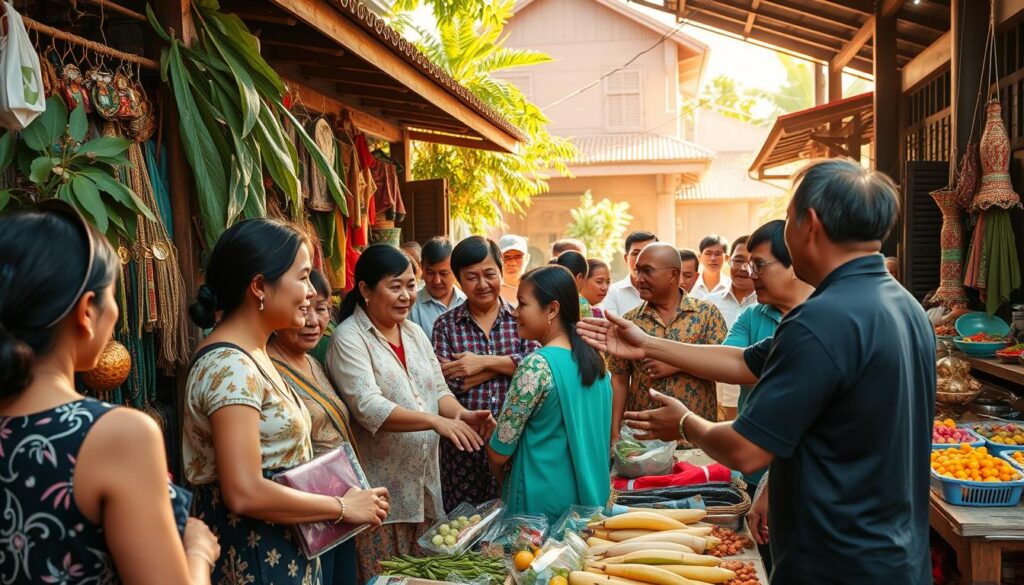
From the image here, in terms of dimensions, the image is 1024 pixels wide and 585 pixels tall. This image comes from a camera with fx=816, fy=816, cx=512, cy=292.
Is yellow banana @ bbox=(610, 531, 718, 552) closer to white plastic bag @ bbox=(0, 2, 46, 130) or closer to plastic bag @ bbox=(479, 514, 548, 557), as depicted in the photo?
plastic bag @ bbox=(479, 514, 548, 557)

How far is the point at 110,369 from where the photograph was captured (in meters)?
2.65

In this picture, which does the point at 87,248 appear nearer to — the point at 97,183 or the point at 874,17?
the point at 97,183

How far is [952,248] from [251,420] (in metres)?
5.44

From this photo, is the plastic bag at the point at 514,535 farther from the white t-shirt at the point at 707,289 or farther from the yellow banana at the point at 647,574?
the white t-shirt at the point at 707,289

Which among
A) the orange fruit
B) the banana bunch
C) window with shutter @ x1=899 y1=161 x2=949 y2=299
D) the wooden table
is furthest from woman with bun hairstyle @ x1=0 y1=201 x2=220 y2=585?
window with shutter @ x1=899 y1=161 x2=949 y2=299

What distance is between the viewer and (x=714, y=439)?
7.13 ft

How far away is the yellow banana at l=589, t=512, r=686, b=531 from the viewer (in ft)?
10.8

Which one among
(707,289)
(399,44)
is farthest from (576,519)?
(707,289)

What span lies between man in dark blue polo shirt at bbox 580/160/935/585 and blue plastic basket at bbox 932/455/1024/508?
67.3 inches

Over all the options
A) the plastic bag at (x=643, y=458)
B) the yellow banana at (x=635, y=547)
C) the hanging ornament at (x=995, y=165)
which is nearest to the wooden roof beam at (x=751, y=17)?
the hanging ornament at (x=995, y=165)

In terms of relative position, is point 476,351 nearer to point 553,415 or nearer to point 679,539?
point 553,415

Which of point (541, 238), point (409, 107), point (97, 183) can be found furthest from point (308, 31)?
point (541, 238)

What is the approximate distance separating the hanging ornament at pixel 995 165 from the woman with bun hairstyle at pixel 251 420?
15.7 ft

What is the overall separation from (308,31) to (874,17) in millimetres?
6534
